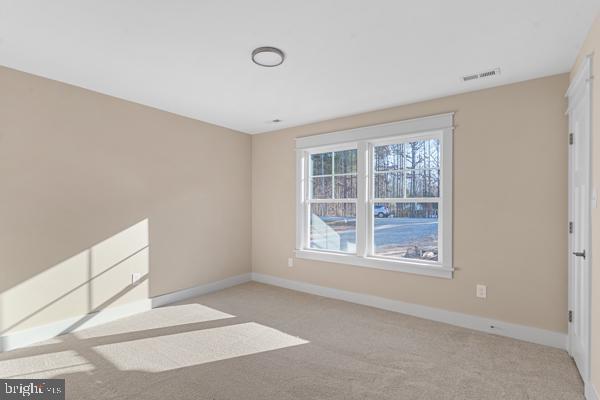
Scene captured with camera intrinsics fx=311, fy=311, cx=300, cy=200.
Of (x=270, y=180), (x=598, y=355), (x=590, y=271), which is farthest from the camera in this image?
(x=270, y=180)

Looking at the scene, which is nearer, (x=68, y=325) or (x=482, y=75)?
(x=482, y=75)

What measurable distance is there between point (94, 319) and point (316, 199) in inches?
123

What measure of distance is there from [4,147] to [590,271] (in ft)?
15.6

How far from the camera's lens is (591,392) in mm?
2016

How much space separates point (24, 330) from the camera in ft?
9.38

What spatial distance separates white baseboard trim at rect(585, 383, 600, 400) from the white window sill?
4.66ft

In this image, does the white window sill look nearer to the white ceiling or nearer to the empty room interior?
the empty room interior

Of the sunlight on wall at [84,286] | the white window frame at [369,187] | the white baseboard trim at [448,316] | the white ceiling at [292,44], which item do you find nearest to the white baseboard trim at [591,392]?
the white baseboard trim at [448,316]

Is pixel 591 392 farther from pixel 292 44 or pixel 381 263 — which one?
pixel 292 44


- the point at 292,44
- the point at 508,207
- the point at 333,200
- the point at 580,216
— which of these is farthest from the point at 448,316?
the point at 292,44

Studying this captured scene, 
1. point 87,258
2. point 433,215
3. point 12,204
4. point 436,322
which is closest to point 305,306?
point 436,322

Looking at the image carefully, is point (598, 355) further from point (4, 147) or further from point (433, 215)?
point (4, 147)

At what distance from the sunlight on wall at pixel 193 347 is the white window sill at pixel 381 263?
56.9 inches
